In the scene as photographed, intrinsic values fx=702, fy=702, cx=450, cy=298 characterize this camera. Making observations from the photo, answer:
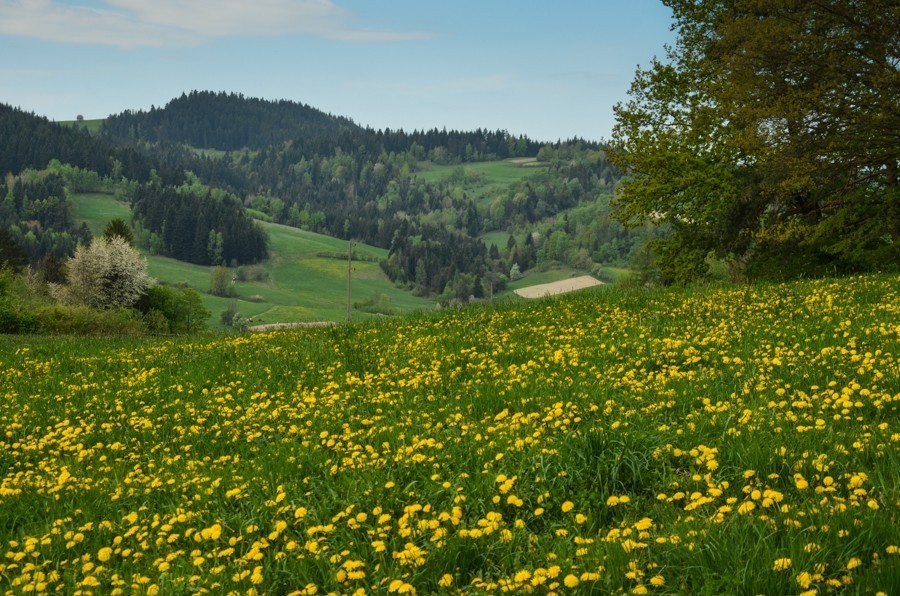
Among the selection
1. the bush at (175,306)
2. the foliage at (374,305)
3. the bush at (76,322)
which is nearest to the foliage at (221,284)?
the foliage at (374,305)

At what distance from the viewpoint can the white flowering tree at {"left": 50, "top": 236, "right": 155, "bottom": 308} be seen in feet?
249

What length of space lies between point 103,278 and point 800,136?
2897 inches

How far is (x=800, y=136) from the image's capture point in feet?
70.0

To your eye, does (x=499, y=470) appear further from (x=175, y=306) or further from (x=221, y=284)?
(x=221, y=284)

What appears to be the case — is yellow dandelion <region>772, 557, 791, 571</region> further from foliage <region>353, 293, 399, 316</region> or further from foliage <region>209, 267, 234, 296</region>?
foliage <region>209, 267, 234, 296</region>

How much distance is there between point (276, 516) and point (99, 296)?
79456 millimetres

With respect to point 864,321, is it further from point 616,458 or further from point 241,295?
point 241,295

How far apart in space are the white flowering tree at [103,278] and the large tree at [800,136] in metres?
65.4

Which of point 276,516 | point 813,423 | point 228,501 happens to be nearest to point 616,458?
point 813,423

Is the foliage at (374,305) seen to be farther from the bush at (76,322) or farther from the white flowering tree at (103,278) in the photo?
the bush at (76,322)

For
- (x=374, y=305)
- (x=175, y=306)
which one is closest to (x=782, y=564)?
(x=175, y=306)

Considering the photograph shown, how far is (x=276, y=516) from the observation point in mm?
6059

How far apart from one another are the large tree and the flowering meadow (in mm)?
9807

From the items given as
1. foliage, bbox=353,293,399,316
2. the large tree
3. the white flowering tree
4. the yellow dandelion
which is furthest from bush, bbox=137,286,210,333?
the yellow dandelion
